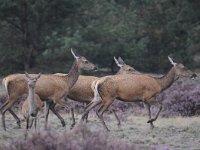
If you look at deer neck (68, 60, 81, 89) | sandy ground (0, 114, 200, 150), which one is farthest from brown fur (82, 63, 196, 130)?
deer neck (68, 60, 81, 89)

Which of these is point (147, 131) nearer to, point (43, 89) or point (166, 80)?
point (166, 80)

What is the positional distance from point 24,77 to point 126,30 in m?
21.9

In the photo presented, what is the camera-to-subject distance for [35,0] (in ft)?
116

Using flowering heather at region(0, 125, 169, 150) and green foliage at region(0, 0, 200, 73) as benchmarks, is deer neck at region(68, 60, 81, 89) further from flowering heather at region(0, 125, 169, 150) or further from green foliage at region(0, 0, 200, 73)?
green foliage at region(0, 0, 200, 73)

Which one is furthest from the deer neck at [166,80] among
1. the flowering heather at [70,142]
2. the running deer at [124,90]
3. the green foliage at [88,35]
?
the green foliage at [88,35]

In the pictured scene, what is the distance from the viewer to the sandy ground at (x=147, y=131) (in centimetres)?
1285

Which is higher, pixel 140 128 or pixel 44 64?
pixel 44 64

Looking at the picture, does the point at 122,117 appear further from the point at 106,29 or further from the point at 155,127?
the point at 106,29

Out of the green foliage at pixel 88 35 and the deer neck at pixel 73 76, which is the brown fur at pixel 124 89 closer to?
the deer neck at pixel 73 76

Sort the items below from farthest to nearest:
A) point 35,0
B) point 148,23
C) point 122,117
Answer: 1. point 148,23
2. point 35,0
3. point 122,117

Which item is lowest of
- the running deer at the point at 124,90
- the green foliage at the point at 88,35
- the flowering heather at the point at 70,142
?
the flowering heather at the point at 70,142

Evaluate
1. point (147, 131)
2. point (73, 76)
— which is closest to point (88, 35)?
point (73, 76)

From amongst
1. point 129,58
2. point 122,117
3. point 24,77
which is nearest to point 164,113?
point 122,117

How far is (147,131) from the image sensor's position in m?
15.0
